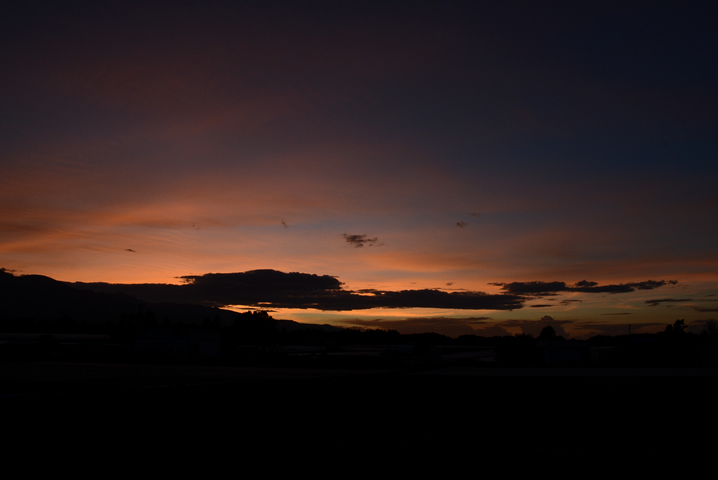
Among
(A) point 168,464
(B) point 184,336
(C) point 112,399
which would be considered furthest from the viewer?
(B) point 184,336

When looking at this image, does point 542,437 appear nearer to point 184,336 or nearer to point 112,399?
point 112,399

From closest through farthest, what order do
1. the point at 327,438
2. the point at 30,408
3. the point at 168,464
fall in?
the point at 168,464
the point at 327,438
the point at 30,408

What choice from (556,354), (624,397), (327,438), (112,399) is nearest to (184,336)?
(556,354)

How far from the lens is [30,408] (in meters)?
20.2

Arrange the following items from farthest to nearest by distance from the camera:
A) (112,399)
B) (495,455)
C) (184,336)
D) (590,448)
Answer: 1. (184,336)
2. (112,399)
3. (590,448)
4. (495,455)

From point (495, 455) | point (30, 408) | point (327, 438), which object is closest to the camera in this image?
point (495, 455)

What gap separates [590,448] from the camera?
13.1 metres

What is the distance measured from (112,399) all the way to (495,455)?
19728mm

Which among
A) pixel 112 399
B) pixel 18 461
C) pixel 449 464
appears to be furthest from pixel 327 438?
pixel 112 399

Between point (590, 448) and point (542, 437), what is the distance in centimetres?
185

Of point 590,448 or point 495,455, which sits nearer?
point 495,455

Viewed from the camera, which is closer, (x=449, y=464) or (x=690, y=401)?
(x=449, y=464)

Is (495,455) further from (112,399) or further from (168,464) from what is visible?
(112,399)

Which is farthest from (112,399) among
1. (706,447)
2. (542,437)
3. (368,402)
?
(706,447)
